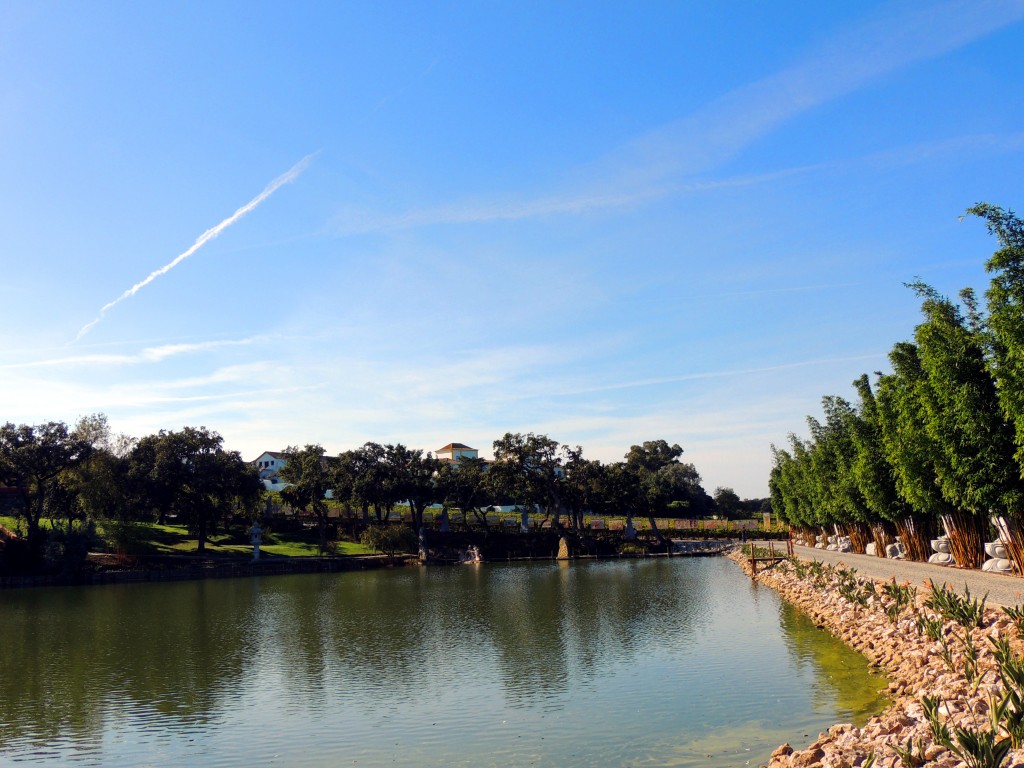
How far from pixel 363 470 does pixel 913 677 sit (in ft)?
237

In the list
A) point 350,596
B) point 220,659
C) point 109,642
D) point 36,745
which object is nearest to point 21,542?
point 350,596

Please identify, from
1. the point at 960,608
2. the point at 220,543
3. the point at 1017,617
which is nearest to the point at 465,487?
the point at 220,543

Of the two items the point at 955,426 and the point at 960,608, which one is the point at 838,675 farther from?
the point at 955,426

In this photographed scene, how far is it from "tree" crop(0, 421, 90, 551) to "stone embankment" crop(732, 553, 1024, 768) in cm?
6142

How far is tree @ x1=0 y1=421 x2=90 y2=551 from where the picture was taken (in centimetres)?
6481

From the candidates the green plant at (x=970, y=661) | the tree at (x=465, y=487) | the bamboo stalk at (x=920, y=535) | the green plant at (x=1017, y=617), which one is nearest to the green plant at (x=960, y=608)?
the green plant at (x=970, y=661)

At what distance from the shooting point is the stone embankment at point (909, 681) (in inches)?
488

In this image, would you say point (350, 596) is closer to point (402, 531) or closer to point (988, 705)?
point (402, 531)

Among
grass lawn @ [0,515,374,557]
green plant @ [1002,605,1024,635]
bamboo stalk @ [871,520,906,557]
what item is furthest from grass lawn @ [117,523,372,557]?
green plant @ [1002,605,1024,635]

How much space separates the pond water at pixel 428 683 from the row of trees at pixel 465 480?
39.8 metres

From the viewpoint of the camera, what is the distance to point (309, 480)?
269ft

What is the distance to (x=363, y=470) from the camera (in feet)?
283

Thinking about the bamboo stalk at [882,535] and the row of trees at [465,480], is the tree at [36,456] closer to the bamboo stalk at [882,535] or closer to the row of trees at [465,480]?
the row of trees at [465,480]

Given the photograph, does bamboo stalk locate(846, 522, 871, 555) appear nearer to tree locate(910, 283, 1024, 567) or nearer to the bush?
tree locate(910, 283, 1024, 567)
